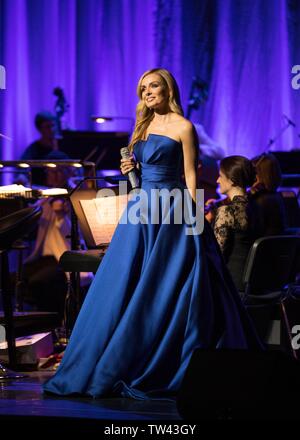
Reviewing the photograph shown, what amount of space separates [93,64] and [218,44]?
1272 mm

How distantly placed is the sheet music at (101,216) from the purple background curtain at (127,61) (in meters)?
3.94

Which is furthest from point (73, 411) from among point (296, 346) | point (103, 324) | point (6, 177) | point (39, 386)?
point (6, 177)

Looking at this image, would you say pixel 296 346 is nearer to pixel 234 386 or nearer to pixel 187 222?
pixel 187 222

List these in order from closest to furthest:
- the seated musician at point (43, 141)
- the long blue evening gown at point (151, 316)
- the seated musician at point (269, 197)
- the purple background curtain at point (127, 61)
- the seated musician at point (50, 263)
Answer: the long blue evening gown at point (151, 316), the seated musician at point (269, 197), the seated musician at point (50, 263), the seated musician at point (43, 141), the purple background curtain at point (127, 61)

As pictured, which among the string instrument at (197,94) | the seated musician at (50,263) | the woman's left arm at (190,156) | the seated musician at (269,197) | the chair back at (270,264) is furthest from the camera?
the string instrument at (197,94)

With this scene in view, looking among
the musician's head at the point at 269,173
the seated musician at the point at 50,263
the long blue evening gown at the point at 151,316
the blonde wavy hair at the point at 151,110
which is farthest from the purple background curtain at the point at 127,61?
the long blue evening gown at the point at 151,316

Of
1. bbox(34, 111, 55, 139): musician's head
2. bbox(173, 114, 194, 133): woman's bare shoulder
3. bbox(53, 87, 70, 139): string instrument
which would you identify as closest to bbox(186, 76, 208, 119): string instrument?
bbox(53, 87, 70, 139): string instrument

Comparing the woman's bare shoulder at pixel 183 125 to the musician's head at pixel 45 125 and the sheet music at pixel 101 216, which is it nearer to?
the sheet music at pixel 101 216

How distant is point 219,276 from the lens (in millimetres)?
3641

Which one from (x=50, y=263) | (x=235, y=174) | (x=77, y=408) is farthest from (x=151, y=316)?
(x=50, y=263)

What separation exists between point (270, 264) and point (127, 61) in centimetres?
460

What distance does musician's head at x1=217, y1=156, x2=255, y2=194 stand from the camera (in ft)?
14.9

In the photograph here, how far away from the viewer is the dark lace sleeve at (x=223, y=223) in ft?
14.6

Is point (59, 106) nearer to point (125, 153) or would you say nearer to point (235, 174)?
point (235, 174)
